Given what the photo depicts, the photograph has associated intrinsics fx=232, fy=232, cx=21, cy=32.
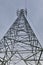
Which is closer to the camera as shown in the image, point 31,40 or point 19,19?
point 31,40

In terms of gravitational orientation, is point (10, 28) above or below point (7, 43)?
above

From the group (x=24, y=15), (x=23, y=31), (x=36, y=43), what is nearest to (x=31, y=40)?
(x=36, y=43)

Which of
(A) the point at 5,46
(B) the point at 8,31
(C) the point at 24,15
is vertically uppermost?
(C) the point at 24,15

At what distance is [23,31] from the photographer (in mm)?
32594

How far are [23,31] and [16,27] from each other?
3.73 feet

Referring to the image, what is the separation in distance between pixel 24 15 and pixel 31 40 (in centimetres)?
550

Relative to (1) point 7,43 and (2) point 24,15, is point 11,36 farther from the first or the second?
(2) point 24,15

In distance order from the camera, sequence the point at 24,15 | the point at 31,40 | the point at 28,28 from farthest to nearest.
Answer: the point at 24,15, the point at 28,28, the point at 31,40

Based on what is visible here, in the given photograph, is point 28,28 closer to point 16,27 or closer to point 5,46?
point 16,27

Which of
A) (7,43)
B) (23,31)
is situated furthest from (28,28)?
(7,43)

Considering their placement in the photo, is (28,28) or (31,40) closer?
(31,40)

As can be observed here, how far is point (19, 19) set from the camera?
33.5 metres

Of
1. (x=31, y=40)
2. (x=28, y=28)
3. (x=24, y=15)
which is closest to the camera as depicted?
(x=31, y=40)

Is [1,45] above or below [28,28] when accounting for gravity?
below
